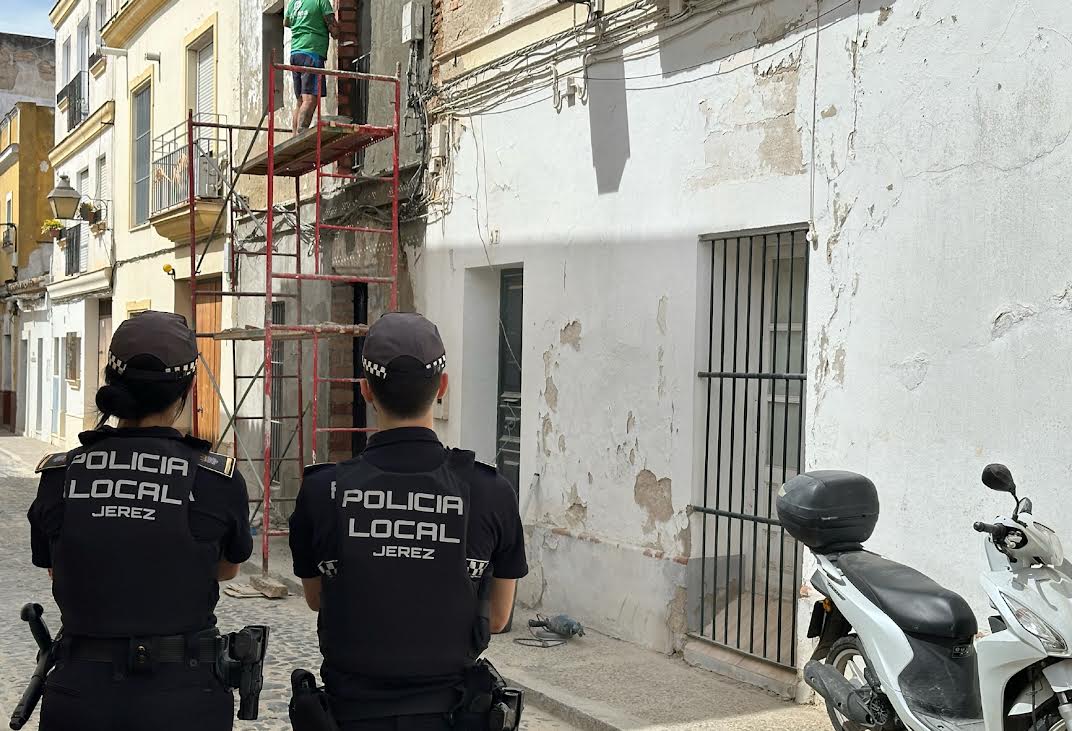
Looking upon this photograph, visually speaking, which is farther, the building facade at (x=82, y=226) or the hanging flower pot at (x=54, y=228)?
the hanging flower pot at (x=54, y=228)

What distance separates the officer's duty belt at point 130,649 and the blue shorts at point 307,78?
26.1ft

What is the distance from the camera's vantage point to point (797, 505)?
4.80m

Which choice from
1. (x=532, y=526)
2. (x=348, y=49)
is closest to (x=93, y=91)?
(x=348, y=49)

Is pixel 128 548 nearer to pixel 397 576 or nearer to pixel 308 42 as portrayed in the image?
pixel 397 576

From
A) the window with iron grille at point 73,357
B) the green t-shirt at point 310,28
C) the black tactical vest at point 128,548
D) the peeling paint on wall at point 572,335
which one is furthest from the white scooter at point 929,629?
the window with iron grille at point 73,357

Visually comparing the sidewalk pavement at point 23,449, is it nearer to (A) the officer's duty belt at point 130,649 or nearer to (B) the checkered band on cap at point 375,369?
(A) the officer's duty belt at point 130,649

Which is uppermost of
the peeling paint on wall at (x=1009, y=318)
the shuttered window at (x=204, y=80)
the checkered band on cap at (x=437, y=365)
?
the shuttered window at (x=204, y=80)

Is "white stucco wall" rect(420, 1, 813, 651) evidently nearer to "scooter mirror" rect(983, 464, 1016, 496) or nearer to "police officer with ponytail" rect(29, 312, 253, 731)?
"scooter mirror" rect(983, 464, 1016, 496)

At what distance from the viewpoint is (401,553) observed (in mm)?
2660

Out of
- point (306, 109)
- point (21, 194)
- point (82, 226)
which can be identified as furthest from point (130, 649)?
point (21, 194)

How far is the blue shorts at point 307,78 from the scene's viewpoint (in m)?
10.3

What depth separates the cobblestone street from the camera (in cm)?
584

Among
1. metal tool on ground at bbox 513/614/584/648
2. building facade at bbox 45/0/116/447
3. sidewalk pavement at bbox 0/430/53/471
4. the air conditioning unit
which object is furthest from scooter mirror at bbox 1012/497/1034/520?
sidewalk pavement at bbox 0/430/53/471

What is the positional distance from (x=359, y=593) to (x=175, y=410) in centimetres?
75
